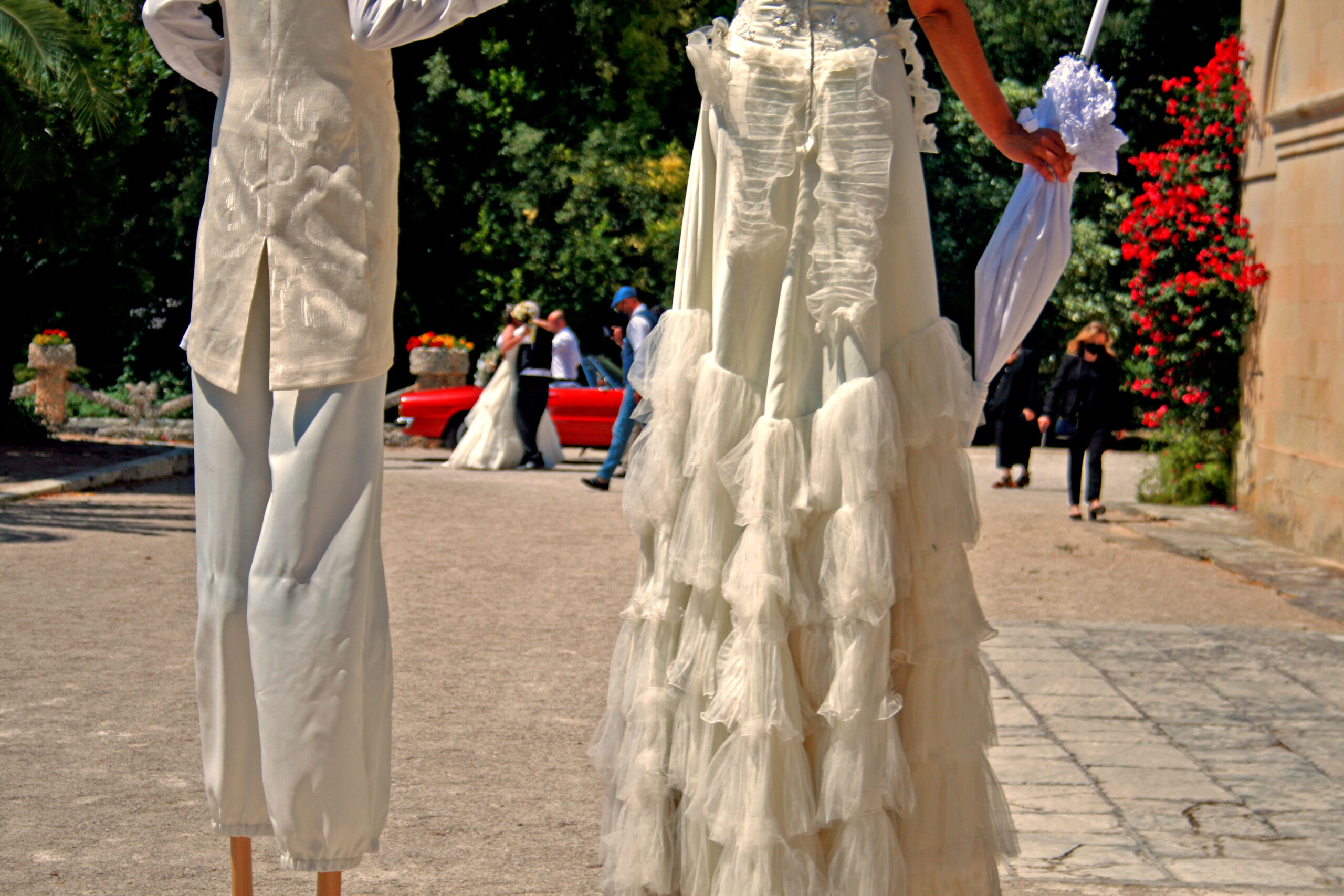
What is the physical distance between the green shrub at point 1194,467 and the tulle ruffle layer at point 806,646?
10570mm

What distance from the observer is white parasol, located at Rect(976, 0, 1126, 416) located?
9.37ft

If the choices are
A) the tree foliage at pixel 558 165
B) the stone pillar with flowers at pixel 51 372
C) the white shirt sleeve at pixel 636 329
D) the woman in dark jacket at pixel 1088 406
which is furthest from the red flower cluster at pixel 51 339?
the woman in dark jacket at pixel 1088 406

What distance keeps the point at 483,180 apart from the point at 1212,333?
52.8ft

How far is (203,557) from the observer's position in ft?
8.73

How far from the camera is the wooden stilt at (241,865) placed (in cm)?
274

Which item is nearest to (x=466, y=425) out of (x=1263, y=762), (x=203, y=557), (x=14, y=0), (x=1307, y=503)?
(x=14, y=0)

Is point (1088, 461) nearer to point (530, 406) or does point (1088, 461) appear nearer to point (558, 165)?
point (530, 406)

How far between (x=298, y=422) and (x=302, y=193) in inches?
16.5

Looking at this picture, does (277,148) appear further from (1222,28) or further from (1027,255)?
(1222,28)

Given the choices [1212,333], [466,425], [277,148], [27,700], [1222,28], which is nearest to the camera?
[277,148]

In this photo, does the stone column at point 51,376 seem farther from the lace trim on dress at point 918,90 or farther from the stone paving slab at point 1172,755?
the lace trim on dress at point 918,90

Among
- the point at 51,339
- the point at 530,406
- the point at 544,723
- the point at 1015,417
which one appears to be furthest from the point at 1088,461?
the point at 51,339

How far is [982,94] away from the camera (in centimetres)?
288

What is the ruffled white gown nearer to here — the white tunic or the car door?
the white tunic
